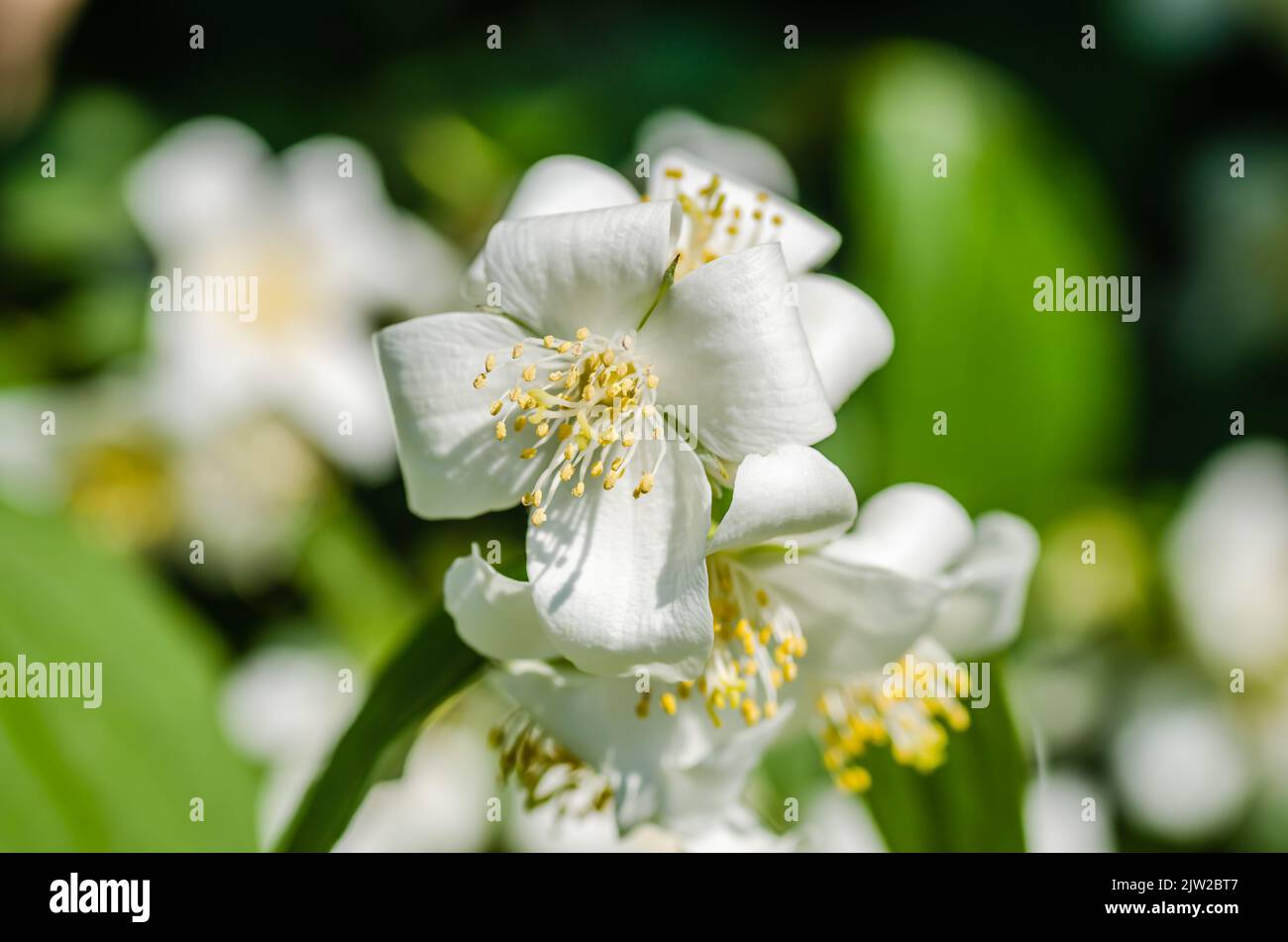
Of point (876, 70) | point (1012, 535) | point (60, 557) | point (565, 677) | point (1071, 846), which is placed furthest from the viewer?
point (876, 70)

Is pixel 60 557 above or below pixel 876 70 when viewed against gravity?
below

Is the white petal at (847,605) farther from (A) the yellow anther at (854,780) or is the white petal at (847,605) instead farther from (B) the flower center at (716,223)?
(B) the flower center at (716,223)

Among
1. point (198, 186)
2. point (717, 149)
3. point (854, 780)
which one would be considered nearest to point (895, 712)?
point (854, 780)

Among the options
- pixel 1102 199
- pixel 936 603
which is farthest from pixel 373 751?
pixel 1102 199

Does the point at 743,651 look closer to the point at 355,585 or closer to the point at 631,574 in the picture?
the point at 631,574

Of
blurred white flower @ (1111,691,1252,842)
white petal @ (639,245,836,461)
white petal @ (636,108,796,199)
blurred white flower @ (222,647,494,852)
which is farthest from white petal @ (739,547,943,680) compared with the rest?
blurred white flower @ (1111,691,1252,842)

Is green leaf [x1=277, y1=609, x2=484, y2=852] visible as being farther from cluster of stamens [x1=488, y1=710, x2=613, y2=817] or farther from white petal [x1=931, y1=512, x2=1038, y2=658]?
white petal [x1=931, y1=512, x2=1038, y2=658]
